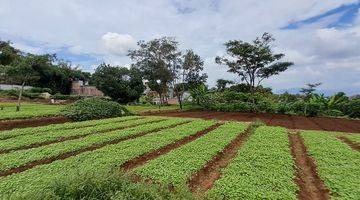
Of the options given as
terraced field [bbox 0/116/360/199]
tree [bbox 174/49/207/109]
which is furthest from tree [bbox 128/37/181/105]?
terraced field [bbox 0/116/360/199]

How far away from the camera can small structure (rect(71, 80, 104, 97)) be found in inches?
2307

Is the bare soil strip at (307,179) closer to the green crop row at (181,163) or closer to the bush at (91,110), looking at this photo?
the green crop row at (181,163)

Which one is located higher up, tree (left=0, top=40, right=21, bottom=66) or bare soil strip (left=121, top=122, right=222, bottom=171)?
tree (left=0, top=40, right=21, bottom=66)

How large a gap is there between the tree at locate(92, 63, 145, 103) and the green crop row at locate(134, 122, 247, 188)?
3345 cm

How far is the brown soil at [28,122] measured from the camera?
18.2 m

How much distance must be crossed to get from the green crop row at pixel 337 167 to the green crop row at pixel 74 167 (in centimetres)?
571

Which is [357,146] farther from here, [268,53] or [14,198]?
[268,53]

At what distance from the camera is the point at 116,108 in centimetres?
2672

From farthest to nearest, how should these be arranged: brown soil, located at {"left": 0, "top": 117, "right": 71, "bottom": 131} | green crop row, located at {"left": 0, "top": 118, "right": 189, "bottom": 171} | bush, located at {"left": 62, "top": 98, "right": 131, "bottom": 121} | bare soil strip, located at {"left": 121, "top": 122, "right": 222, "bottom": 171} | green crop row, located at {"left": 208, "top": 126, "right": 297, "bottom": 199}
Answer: bush, located at {"left": 62, "top": 98, "right": 131, "bottom": 121} → brown soil, located at {"left": 0, "top": 117, "right": 71, "bottom": 131} → bare soil strip, located at {"left": 121, "top": 122, "right": 222, "bottom": 171} → green crop row, located at {"left": 0, "top": 118, "right": 189, "bottom": 171} → green crop row, located at {"left": 208, "top": 126, "right": 297, "bottom": 199}

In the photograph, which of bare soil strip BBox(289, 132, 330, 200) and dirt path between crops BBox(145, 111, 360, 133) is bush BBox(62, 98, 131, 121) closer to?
dirt path between crops BBox(145, 111, 360, 133)

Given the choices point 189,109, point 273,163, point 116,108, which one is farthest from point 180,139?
point 189,109

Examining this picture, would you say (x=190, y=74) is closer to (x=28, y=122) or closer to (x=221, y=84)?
(x=221, y=84)

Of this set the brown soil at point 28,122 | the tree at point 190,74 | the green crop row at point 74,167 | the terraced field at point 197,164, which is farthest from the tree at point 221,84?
the green crop row at point 74,167

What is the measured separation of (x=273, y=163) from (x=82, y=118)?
1629 cm
